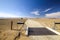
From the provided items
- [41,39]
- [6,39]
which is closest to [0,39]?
[6,39]

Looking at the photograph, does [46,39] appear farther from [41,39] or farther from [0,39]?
[0,39]

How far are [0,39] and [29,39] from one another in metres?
3.24

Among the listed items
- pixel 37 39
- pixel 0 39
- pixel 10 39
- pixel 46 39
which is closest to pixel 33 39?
pixel 37 39

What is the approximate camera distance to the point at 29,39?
9664 mm

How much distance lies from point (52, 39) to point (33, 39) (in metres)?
1.40

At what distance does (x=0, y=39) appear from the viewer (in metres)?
11.6

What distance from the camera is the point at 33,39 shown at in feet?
31.6

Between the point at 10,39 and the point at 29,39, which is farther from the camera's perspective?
the point at 10,39

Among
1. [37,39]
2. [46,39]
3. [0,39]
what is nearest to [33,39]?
[37,39]

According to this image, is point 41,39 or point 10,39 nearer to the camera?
point 41,39

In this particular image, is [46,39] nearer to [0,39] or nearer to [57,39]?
Answer: [57,39]

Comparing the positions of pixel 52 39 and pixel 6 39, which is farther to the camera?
pixel 6 39

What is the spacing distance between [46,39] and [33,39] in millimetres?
963

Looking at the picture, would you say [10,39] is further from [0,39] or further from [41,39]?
[41,39]
